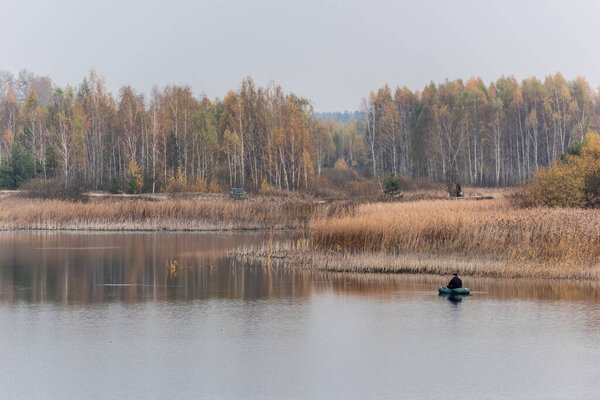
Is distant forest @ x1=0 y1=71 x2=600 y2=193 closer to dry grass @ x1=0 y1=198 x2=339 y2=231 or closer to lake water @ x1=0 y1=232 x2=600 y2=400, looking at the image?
dry grass @ x1=0 y1=198 x2=339 y2=231

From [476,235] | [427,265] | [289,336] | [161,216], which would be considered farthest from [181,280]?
[161,216]

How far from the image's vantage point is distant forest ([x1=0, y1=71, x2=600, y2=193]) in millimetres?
76438

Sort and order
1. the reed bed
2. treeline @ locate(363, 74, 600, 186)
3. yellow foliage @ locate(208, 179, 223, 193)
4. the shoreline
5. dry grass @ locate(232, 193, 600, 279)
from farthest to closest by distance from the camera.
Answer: treeline @ locate(363, 74, 600, 186) < yellow foliage @ locate(208, 179, 223, 193) < the reed bed < dry grass @ locate(232, 193, 600, 279) < the shoreline

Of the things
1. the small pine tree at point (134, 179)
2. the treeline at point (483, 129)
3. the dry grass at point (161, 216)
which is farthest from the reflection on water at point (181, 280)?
the treeline at point (483, 129)

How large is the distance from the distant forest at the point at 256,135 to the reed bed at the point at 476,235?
45193 mm

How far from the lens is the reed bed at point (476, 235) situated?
2402 cm

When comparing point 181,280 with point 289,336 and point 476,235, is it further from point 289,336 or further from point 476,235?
point 476,235

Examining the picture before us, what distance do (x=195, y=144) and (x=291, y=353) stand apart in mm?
67077

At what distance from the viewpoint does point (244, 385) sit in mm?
11398

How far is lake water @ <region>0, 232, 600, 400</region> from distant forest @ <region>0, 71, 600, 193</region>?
50.4 m

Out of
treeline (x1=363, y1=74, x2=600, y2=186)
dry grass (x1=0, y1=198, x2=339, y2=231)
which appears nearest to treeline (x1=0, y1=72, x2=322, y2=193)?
treeline (x1=363, y1=74, x2=600, y2=186)

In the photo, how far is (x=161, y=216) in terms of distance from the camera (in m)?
46.2

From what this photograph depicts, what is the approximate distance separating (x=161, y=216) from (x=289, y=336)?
32.4 m

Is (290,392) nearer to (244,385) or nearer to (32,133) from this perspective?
(244,385)
